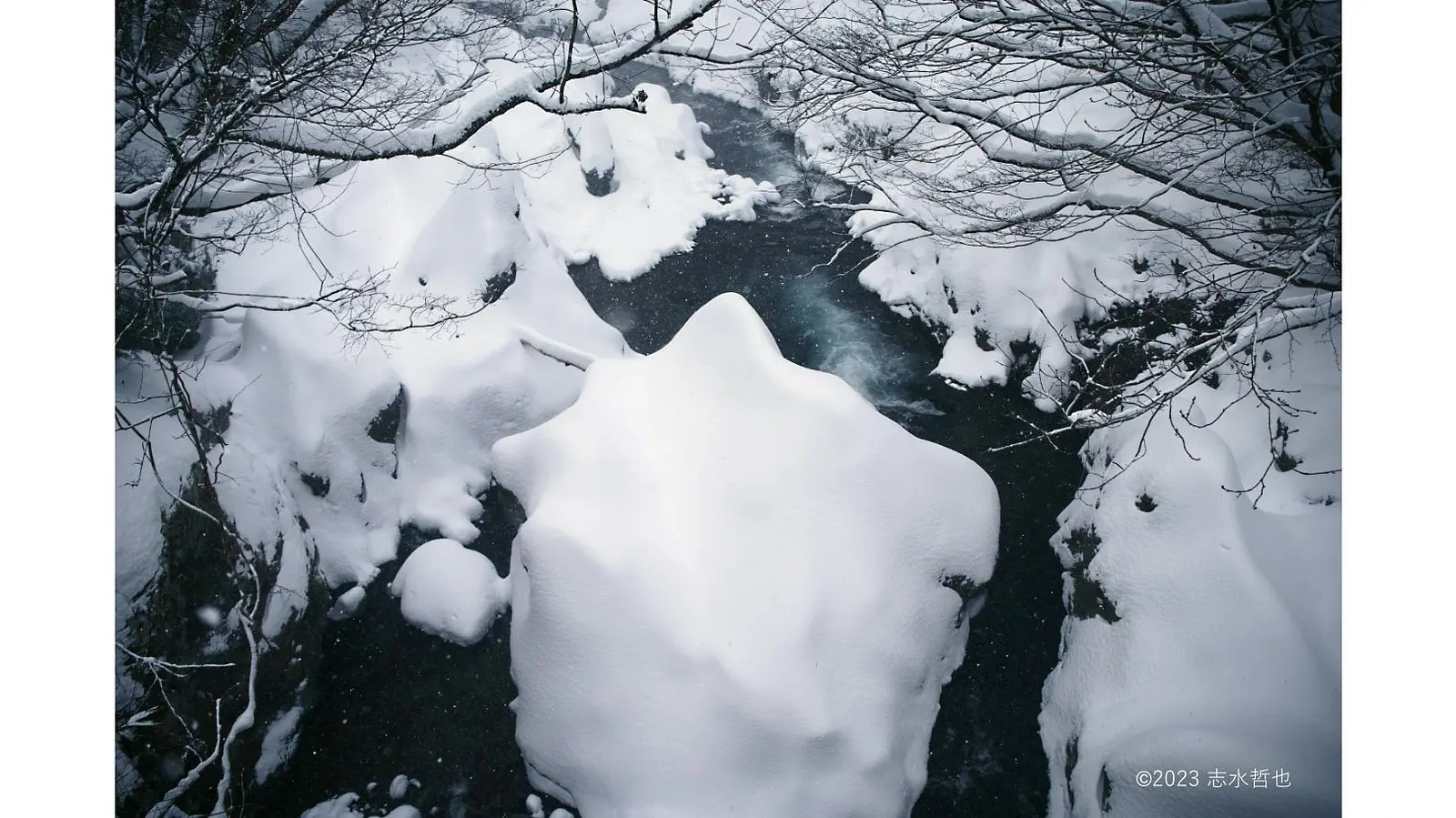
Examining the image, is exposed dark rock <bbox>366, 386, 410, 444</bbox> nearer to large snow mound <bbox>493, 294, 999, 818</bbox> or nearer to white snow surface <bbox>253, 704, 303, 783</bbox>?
large snow mound <bbox>493, 294, 999, 818</bbox>

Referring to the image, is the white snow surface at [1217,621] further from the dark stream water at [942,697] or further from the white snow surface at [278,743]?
the white snow surface at [278,743]

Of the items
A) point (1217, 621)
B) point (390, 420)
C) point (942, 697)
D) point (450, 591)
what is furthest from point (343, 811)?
point (1217, 621)

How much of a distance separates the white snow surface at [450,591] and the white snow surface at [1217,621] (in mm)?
4778

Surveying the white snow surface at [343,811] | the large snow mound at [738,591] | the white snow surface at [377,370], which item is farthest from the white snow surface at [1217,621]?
the white snow surface at [377,370]

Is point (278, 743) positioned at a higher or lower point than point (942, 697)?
higher

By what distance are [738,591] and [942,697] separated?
220 cm

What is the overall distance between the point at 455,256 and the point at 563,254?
3.17m

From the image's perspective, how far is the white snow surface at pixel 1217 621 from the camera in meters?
3.23

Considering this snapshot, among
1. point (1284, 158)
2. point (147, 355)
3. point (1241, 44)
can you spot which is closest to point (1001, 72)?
point (1241, 44)

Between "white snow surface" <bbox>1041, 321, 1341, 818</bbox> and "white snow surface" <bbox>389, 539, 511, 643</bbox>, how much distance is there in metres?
4.78

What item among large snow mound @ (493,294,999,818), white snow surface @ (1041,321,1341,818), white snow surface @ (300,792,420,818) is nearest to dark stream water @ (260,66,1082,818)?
white snow surface @ (300,792,420,818)

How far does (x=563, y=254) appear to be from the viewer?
399 inches

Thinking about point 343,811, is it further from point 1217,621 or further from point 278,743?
point 1217,621

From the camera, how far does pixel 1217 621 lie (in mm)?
4137
